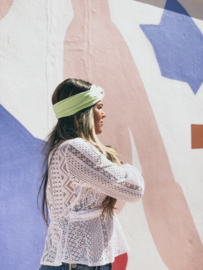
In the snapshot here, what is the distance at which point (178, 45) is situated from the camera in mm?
3275

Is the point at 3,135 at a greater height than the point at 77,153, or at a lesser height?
lesser

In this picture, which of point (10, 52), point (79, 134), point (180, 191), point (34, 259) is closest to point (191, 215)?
point (180, 191)

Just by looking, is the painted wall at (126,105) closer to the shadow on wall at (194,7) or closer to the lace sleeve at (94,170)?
the shadow on wall at (194,7)

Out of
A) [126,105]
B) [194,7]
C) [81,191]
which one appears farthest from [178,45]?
[81,191]

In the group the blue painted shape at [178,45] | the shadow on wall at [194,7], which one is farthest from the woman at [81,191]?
the shadow on wall at [194,7]

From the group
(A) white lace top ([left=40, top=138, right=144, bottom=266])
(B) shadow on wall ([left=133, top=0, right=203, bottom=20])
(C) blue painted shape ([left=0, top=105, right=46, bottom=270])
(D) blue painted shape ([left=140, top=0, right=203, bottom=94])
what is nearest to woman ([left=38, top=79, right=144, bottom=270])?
(A) white lace top ([left=40, top=138, right=144, bottom=266])

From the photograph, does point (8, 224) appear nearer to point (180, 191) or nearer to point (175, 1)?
point (180, 191)

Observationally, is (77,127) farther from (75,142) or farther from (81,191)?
(81,191)

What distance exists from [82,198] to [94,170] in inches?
7.0

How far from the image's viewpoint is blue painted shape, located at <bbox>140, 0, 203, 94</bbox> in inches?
124

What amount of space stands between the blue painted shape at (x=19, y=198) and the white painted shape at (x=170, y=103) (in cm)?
136

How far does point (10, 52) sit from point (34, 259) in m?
1.56

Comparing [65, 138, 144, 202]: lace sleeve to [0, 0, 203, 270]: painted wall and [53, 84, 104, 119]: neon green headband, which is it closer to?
[53, 84, 104, 119]: neon green headband

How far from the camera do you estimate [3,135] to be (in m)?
2.22
